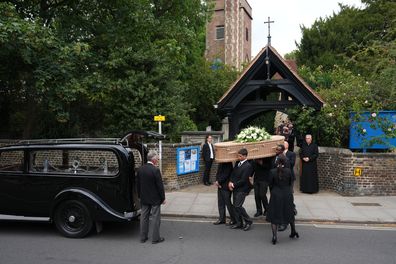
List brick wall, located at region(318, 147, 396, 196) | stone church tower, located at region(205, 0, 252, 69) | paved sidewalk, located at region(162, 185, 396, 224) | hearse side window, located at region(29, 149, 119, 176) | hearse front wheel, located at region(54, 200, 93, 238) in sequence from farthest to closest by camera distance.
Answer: stone church tower, located at region(205, 0, 252, 69) → brick wall, located at region(318, 147, 396, 196) → paved sidewalk, located at region(162, 185, 396, 224) → hearse side window, located at region(29, 149, 119, 176) → hearse front wheel, located at region(54, 200, 93, 238)

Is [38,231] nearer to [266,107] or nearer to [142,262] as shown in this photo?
[142,262]

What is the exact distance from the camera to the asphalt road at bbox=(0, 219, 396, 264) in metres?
6.89

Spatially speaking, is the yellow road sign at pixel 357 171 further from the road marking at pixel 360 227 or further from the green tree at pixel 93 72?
the green tree at pixel 93 72

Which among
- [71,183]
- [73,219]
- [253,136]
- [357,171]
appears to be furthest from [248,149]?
[357,171]

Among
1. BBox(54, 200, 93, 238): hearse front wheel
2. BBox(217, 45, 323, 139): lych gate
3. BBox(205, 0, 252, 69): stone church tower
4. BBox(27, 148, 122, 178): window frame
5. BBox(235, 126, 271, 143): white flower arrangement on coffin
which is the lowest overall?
BBox(54, 200, 93, 238): hearse front wheel

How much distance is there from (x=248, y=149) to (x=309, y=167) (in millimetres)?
4022

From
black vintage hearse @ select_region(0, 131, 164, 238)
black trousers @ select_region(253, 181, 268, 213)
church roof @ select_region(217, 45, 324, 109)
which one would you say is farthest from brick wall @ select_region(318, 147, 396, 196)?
black vintage hearse @ select_region(0, 131, 164, 238)

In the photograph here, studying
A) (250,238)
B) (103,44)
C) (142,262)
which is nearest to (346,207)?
(250,238)

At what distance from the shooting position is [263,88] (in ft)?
51.3

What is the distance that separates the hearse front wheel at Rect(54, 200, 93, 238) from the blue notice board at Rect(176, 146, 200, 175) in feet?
19.1

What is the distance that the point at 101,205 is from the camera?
8.06m

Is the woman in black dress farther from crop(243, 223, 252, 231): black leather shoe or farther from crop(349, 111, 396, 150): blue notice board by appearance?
crop(349, 111, 396, 150): blue notice board

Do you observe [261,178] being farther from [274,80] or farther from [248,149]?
[274,80]

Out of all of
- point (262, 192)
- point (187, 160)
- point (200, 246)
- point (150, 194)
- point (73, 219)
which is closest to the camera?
point (200, 246)
